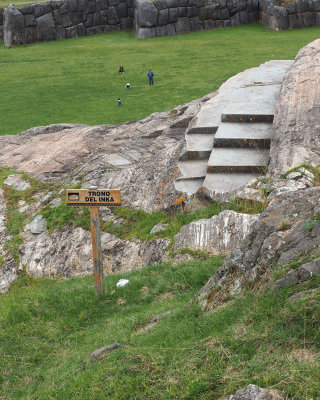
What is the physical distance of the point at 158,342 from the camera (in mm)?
5320

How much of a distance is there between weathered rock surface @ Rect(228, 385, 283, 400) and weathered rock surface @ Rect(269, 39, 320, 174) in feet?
17.0

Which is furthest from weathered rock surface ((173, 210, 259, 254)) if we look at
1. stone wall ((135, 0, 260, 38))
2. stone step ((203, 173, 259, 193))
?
stone wall ((135, 0, 260, 38))

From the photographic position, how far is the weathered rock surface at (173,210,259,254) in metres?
7.98

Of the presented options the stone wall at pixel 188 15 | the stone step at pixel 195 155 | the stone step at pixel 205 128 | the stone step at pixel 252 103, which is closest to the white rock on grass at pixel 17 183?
the stone step at pixel 195 155

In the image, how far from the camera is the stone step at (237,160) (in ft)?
32.0

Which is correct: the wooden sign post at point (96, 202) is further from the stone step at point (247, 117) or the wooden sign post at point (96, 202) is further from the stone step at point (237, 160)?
the stone step at point (247, 117)

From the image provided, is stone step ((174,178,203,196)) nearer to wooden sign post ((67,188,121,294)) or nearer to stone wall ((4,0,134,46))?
wooden sign post ((67,188,121,294))

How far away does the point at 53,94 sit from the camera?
21.3 meters

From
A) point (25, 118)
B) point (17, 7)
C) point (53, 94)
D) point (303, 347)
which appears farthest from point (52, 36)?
point (303, 347)

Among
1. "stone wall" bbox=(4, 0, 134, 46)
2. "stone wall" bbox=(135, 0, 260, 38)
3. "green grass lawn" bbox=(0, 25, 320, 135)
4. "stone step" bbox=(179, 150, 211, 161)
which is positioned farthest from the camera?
"stone wall" bbox=(4, 0, 134, 46)

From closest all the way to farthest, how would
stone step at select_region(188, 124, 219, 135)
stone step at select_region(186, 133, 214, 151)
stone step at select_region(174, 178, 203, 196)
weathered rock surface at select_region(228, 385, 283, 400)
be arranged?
weathered rock surface at select_region(228, 385, 283, 400)
stone step at select_region(174, 178, 203, 196)
stone step at select_region(186, 133, 214, 151)
stone step at select_region(188, 124, 219, 135)

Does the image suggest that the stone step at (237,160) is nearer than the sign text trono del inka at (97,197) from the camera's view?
No

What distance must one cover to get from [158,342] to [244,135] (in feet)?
19.5

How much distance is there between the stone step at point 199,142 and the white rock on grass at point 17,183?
3.37m
